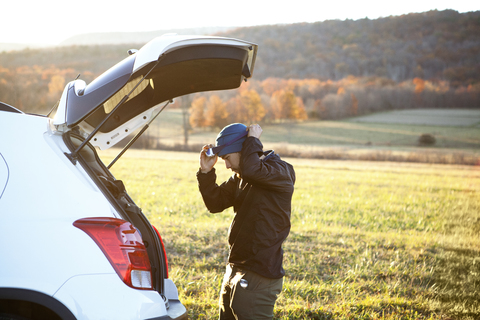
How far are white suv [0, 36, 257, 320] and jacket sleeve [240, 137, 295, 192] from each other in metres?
0.64

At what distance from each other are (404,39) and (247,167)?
495 ft

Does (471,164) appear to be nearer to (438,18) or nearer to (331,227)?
(331,227)

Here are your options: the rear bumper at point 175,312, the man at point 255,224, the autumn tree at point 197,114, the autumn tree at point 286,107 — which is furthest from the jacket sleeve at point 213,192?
the autumn tree at point 286,107

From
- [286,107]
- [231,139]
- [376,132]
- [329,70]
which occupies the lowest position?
[376,132]

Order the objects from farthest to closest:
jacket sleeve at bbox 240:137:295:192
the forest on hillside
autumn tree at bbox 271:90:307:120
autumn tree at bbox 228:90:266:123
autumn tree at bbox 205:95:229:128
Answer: autumn tree at bbox 271:90:307:120
autumn tree at bbox 228:90:266:123
autumn tree at bbox 205:95:229:128
the forest on hillside
jacket sleeve at bbox 240:137:295:192

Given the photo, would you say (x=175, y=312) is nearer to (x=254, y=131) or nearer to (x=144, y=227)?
(x=144, y=227)

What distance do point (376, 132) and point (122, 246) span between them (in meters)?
73.7

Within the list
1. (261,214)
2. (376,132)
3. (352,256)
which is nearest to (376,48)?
(376,132)

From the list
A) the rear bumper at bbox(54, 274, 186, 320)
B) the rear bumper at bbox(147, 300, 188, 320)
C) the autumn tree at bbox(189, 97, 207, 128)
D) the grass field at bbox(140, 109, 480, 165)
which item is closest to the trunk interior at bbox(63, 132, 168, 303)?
the rear bumper at bbox(147, 300, 188, 320)

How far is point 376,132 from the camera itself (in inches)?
2768

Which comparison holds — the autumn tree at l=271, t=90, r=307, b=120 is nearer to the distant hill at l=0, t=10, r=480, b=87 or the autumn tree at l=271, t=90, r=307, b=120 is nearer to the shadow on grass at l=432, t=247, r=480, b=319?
the distant hill at l=0, t=10, r=480, b=87

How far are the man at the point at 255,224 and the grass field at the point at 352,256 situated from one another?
1412 millimetres

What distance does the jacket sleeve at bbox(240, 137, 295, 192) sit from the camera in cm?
250

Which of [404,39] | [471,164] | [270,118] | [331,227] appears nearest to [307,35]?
[404,39]
